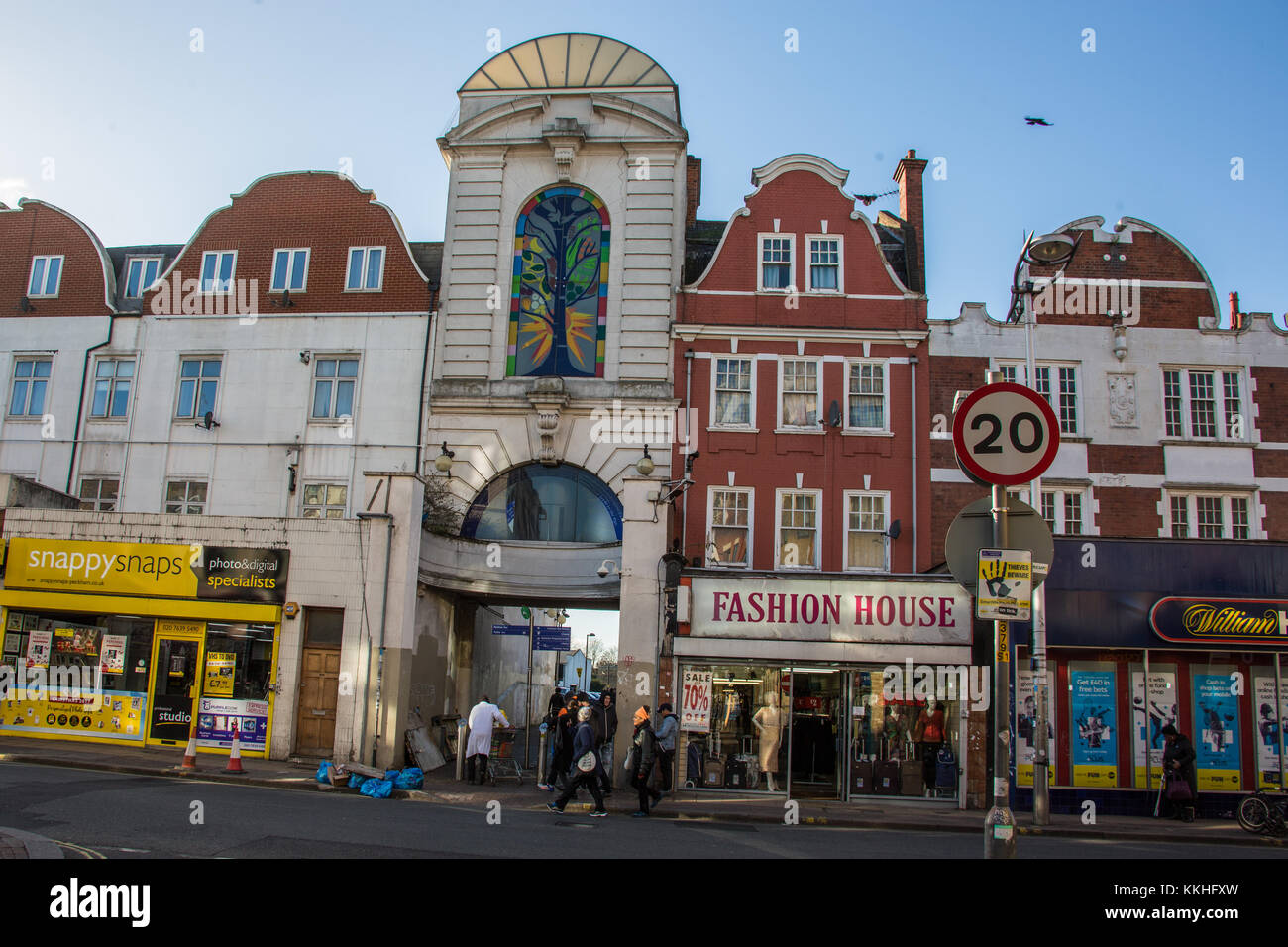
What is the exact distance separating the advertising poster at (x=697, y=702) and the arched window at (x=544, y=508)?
5.05 m

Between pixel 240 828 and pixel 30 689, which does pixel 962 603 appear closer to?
pixel 240 828

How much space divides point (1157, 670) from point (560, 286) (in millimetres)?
16518

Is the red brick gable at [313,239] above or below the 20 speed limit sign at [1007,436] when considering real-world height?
above

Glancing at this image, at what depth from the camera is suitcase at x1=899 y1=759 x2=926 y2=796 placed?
20.0 m

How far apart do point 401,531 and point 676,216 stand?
11.1m

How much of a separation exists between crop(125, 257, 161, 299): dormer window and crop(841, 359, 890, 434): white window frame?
19.2 metres

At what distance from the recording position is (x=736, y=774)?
20.4 meters

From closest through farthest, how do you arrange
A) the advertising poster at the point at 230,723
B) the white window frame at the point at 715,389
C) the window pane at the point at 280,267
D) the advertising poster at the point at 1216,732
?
the advertising poster at the point at 1216,732
the advertising poster at the point at 230,723
the white window frame at the point at 715,389
the window pane at the point at 280,267

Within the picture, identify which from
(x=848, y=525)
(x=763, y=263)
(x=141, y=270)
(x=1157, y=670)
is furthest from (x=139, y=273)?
(x=1157, y=670)

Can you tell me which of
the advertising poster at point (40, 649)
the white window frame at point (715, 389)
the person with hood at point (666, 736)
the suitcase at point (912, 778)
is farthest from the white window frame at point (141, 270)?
the suitcase at point (912, 778)

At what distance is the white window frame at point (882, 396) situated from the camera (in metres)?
24.2

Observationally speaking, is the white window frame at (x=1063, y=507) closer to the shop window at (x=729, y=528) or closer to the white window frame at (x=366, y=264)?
the shop window at (x=729, y=528)

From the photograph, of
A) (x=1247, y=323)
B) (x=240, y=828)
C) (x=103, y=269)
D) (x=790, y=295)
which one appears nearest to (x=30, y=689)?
(x=103, y=269)

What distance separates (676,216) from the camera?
26.3 metres
